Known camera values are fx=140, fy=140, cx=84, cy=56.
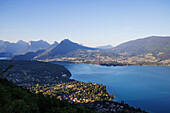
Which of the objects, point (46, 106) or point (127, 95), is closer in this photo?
point (46, 106)

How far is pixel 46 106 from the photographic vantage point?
85.5ft

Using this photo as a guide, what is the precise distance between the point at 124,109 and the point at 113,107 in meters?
4.82

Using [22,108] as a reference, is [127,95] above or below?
below

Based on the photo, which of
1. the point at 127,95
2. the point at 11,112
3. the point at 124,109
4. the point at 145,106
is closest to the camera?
the point at 11,112

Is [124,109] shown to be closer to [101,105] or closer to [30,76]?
[101,105]

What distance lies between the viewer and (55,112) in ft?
78.9

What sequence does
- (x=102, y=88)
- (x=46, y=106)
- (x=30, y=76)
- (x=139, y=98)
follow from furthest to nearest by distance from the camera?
(x=30, y=76) → (x=102, y=88) → (x=139, y=98) → (x=46, y=106)

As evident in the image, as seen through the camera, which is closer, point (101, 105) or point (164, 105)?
point (101, 105)

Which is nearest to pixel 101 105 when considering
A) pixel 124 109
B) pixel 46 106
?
pixel 124 109

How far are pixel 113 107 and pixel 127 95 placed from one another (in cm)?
3037

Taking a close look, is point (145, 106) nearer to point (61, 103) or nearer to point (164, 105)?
point (164, 105)

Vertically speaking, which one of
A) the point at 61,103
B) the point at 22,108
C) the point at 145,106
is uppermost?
the point at 22,108

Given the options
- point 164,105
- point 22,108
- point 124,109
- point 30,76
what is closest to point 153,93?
point 164,105

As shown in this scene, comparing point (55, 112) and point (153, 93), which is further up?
point (55, 112)
